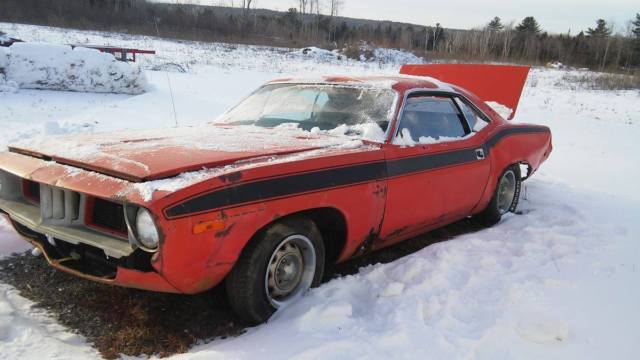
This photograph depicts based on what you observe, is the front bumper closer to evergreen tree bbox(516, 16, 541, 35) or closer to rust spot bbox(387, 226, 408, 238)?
rust spot bbox(387, 226, 408, 238)

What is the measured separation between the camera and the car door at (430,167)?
318 cm

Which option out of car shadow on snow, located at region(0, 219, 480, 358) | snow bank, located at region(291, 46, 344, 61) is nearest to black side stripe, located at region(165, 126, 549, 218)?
car shadow on snow, located at region(0, 219, 480, 358)

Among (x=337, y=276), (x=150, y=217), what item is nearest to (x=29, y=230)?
(x=150, y=217)

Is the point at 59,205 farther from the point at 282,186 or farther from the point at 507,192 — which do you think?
the point at 507,192

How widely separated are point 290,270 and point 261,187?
1.92 ft

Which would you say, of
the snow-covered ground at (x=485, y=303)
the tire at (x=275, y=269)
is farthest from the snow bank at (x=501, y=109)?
the tire at (x=275, y=269)

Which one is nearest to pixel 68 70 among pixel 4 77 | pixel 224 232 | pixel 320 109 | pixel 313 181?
pixel 4 77

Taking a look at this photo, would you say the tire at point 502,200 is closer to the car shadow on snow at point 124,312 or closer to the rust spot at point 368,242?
the rust spot at point 368,242

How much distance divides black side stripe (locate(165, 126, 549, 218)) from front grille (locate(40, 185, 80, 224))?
75cm

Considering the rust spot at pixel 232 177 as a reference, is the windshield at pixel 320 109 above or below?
above

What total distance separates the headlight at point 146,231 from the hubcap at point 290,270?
2.06 ft

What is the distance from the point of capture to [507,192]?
470cm

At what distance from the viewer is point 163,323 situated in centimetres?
260

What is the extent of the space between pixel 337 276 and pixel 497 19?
63160mm
